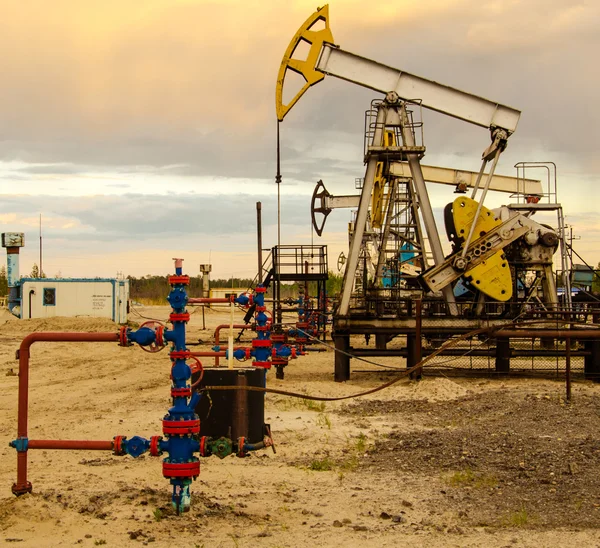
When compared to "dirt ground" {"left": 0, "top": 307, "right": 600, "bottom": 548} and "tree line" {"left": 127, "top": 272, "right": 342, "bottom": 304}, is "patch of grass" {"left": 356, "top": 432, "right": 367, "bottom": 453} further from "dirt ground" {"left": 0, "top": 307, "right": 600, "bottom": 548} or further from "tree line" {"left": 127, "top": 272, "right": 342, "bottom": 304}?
"tree line" {"left": 127, "top": 272, "right": 342, "bottom": 304}

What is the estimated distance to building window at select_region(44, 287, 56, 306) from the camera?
32.6 meters

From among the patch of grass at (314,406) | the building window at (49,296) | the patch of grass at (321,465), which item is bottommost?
A: the patch of grass at (321,465)

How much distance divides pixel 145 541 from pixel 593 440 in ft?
16.2

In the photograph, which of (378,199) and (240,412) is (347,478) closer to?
(240,412)

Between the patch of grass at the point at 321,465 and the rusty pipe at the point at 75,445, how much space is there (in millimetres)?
2215

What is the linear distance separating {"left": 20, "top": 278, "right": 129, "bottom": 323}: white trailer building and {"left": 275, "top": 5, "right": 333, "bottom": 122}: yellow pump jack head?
19.5 m

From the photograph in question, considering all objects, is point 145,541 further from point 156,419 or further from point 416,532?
point 156,419

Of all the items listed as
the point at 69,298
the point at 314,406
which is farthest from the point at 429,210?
the point at 69,298

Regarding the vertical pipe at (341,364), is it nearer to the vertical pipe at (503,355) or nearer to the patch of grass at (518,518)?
the vertical pipe at (503,355)

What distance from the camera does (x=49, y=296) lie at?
32656mm

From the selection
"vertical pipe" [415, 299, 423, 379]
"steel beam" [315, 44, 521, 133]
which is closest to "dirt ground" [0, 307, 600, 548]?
"vertical pipe" [415, 299, 423, 379]

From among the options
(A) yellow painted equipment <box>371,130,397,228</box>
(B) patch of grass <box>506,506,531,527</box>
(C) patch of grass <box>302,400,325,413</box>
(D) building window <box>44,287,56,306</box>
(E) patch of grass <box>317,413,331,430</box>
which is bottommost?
(B) patch of grass <box>506,506,531,527</box>

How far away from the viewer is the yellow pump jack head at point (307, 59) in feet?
48.3

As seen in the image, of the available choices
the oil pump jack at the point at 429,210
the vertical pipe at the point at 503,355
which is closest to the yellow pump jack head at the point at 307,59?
the oil pump jack at the point at 429,210
